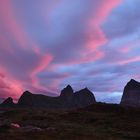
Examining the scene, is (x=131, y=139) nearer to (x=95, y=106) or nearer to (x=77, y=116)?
(x=77, y=116)

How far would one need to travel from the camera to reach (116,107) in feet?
426

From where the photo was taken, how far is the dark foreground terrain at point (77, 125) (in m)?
55.7

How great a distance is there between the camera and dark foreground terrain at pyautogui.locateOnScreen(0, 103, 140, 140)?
5566cm

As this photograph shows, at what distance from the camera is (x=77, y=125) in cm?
8138

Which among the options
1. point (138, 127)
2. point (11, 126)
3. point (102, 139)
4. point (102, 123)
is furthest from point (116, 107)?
point (102, 139)

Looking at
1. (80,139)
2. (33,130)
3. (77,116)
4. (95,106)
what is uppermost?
(95,106)

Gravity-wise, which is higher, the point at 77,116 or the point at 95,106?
the point at 95,106

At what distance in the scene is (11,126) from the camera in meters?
67.4

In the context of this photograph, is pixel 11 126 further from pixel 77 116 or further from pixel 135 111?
pixel 135 111

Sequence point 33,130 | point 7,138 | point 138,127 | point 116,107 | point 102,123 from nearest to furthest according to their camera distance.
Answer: point 7,138
point 33,130
point 138,127
point 102,123
point 116,107

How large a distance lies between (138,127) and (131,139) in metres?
21.2

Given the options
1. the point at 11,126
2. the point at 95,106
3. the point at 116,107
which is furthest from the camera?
the point at 95,106

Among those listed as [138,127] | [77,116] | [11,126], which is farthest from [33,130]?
[77,116]

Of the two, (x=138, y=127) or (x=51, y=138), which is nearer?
(x=51, y=138)
